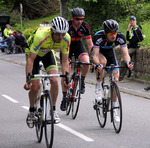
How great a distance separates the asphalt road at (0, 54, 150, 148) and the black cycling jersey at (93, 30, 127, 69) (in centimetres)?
128

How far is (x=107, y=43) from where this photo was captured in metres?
7.65

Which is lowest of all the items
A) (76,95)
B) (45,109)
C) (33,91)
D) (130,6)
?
(76,95)

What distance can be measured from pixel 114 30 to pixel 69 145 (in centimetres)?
212

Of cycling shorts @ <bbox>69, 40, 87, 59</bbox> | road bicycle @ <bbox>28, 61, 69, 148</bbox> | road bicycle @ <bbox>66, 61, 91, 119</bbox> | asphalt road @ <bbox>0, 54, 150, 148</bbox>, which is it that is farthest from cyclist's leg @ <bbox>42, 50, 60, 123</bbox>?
cycling shorts @ <bbox>69, 40, 87, 59</bbox>

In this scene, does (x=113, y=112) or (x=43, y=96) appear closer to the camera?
(x=43, y=96)

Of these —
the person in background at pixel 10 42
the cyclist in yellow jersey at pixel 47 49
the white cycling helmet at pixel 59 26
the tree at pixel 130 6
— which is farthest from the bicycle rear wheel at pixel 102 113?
the person in background at pixel 10 42

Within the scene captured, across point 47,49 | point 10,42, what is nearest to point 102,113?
point 47,49

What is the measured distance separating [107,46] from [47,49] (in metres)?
1.46

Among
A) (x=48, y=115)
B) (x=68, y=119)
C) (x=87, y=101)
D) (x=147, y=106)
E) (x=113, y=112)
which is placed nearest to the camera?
(x=48, y=115)

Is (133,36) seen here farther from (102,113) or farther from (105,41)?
(102,113)

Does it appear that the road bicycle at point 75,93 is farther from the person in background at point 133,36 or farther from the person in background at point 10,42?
the person in background at point 10,42

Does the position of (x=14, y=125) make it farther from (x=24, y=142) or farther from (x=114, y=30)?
(x=114, y=30)

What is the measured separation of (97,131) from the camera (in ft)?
24.4

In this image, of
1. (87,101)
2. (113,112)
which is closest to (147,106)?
(87,101)
